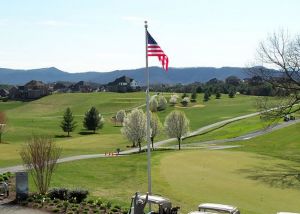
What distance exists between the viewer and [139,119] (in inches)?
2913

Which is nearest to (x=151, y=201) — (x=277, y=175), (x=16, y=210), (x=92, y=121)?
(x=16, y=210)

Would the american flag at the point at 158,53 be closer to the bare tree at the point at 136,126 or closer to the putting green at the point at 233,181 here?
the putting green at the point at 233,181

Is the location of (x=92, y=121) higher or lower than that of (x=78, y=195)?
lower

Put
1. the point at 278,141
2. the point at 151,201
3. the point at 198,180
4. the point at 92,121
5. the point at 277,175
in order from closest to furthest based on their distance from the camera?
the point at 151,201
the point at 198,180
the point at 277,175
the point at 278,141
the point at 92,121

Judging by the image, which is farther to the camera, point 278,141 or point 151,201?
point 278,141

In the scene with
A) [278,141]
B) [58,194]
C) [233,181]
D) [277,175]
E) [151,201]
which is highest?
[151,201]

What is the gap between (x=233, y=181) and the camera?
110 ft

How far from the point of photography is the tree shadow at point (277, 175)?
111 ft

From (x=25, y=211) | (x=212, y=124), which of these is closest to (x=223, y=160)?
(x=25, y=211)

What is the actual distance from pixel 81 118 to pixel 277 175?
108231 mm

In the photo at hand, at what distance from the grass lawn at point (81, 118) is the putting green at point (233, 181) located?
21379 mm

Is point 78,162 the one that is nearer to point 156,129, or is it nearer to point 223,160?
point 223,160

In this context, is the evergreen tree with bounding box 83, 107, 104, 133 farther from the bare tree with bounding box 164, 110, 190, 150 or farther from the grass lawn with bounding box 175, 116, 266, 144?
the bare tree with bounding box 164, 110, 190, 150

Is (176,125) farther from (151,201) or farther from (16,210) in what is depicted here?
(151,201)
